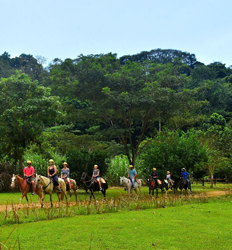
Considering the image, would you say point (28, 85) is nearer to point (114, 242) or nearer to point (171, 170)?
point (171, 170)

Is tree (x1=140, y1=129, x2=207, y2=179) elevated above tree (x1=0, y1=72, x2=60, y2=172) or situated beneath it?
situated beneath

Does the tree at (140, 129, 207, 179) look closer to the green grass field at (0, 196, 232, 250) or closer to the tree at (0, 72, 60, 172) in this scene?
the tree at (0, 72, 60, 172)

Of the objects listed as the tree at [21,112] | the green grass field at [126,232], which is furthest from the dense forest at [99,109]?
the green grass field at [126,232]

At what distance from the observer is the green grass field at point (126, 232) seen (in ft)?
19.4

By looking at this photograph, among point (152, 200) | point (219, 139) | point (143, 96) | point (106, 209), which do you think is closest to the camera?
point (106, 209)

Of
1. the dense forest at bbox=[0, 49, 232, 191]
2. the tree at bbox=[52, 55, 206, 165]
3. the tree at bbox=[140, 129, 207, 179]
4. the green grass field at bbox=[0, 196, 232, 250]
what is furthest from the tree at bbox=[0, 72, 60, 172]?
the green grass field at bbox=[0, 196, 232, 250]

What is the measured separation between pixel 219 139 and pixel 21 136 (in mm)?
18182

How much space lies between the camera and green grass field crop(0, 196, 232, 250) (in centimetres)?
591

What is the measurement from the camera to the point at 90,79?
2208cm

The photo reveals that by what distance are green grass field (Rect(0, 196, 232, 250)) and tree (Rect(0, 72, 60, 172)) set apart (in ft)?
42.3

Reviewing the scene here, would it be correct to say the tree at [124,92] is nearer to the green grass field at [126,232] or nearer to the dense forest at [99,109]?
the dense forest at [99,109]

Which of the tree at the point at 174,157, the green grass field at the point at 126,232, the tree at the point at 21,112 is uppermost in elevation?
the tree at the point at 21,112

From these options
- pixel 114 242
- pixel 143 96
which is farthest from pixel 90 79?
pixel 114 242

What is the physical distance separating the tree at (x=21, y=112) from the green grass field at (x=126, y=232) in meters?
12.9
